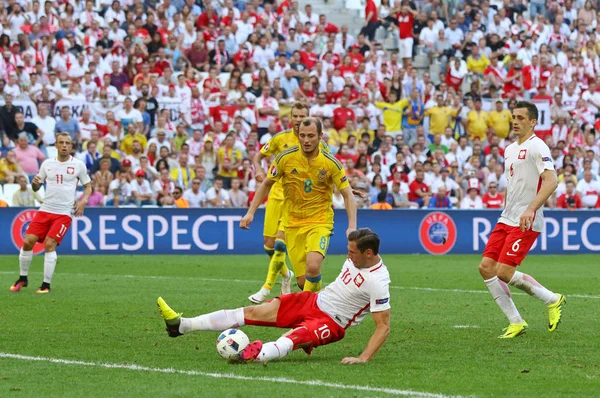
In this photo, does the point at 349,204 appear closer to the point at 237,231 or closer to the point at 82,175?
the point at 82,175

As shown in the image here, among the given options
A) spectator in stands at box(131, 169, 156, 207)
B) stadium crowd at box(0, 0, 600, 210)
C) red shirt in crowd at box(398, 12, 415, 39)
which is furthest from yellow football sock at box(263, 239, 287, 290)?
red shirt in crowd at box(398, 12, 415, 39)

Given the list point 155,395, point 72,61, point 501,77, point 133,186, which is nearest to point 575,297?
point 155,395

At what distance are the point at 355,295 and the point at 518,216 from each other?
263 cm

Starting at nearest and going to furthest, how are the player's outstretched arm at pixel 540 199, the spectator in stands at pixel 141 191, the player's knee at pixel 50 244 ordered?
the player's outstretched arm at pixel 540 199
the player's knee at pixel 50 244
the spectator in stands at pixel 141 191

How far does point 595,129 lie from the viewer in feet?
102

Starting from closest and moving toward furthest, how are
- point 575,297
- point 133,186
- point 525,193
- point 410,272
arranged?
1. point 525,193
2. point 575,297
3. point 410,272
4. point 133,186

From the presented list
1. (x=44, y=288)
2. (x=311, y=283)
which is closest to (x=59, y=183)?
(x=44, y=288)

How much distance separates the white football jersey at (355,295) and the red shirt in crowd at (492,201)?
693 inches

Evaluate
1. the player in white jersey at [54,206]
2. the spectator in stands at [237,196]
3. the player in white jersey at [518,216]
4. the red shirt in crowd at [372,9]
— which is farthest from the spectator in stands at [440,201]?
the player in white jersey at [518,216]

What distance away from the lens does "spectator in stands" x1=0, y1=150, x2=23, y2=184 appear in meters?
24.0

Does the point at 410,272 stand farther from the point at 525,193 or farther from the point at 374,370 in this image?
the point at 374,370

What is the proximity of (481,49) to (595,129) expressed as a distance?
13.2 feet

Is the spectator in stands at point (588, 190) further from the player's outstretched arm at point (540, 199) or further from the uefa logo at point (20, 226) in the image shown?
the player's outstretched arm at point (540, 199)

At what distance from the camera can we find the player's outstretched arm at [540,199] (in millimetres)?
10391
